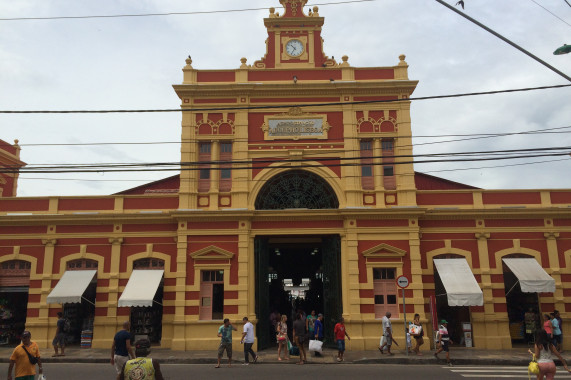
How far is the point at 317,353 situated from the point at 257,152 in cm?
840

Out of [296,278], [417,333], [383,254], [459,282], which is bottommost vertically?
[417,333]

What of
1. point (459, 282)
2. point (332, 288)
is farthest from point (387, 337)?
point (459, 282)

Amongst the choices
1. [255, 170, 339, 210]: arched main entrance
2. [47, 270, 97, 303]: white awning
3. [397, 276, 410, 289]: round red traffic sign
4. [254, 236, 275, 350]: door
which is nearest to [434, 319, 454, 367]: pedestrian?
[397, 276, 410, 289]: round red traffic sign

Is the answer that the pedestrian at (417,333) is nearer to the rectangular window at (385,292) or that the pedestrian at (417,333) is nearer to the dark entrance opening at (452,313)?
the rectangular window at (385,292)

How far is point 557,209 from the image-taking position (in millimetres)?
19922

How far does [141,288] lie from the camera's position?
A: 18.9 m

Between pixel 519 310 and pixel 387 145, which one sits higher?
pixel 387 145

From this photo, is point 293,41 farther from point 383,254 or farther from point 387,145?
point 383,254

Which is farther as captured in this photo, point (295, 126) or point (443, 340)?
point (295, 126)

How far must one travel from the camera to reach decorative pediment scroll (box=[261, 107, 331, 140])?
800 inches

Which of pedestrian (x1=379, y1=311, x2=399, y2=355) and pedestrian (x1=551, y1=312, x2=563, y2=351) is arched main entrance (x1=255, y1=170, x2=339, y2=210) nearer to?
pedestrian (x1=379, y1=311, x2=399, y2=355)

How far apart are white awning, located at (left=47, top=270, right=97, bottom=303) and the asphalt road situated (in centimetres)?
334

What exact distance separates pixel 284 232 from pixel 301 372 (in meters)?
6.67

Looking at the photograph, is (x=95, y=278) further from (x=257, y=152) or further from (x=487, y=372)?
(x=487, y=372)
